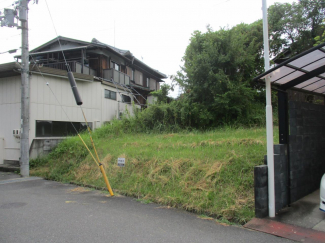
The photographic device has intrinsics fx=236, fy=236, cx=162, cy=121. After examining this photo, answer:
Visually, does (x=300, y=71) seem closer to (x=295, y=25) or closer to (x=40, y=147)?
(x=40, y=147)

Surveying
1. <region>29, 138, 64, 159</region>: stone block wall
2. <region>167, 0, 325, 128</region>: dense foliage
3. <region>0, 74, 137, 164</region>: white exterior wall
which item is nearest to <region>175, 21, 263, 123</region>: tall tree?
<region>167, 0, 325, 128</region>: dense foliage

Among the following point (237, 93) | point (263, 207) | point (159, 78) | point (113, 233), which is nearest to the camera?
point (113, 233)

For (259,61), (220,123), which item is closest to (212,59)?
(220,123)

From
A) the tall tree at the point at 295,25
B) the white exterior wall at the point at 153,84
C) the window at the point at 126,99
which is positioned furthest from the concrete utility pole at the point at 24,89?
the white exterior wall at the point at 153,84

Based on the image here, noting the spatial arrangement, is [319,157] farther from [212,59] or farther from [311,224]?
Result: [212,59]

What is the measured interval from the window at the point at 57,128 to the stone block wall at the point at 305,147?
10025 millimetres

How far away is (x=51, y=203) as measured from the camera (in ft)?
18.6

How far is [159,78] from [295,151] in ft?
77.0

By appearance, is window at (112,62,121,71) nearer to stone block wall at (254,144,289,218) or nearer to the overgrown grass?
the overgrown grass

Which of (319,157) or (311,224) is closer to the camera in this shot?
(311,224)

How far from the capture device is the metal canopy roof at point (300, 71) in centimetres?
400

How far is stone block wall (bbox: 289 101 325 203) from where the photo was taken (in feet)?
16.0

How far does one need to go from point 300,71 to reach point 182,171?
11.4 feet

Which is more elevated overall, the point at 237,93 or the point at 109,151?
the point at 237,93
